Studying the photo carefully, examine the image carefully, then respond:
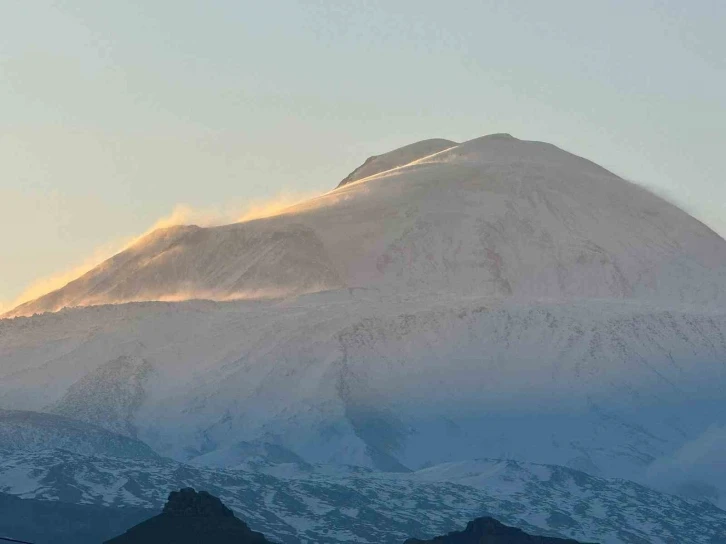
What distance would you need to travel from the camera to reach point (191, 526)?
429 ft

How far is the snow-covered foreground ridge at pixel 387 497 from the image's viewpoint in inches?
6348

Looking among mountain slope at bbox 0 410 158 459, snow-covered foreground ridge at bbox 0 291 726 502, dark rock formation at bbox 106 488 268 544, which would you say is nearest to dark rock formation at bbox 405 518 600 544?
dark rock formation at bbox 106 488 268 544

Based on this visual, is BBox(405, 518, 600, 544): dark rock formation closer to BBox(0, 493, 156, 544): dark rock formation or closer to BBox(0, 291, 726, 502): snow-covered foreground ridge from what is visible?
BBox(0, 493, 156, 544): dark rock formation

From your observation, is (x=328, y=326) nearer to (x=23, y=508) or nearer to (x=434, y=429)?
(x=434, y=429)

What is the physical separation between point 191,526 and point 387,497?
38.4 metres

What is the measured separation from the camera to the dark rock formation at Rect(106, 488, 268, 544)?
12962 centimetres

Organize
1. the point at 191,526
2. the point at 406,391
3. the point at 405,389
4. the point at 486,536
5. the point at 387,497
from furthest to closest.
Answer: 1. the point at 405,389
2. the point at 406,391
3. the point at 387,497
4. the point at 486,536
5. the point at 191,526

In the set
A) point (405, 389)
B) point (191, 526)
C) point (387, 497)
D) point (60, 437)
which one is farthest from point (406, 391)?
point (191, 526)

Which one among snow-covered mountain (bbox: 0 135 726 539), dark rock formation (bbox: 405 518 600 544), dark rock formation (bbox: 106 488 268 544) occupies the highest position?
snow-covered mountain (bbox: 0 135 726 539)

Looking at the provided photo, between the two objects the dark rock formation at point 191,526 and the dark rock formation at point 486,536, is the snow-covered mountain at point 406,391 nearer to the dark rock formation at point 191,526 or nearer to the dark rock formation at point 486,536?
the dark rock formation at point 486,536

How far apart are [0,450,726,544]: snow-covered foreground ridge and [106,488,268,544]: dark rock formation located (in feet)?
72.4

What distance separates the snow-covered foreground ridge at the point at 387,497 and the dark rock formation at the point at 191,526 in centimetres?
2206

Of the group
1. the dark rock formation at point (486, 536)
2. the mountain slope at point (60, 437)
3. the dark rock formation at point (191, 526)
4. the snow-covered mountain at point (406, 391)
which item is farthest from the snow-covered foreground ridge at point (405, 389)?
the dark rock formation at point (191, 526)

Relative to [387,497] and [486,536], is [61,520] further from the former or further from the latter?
[486,536]
